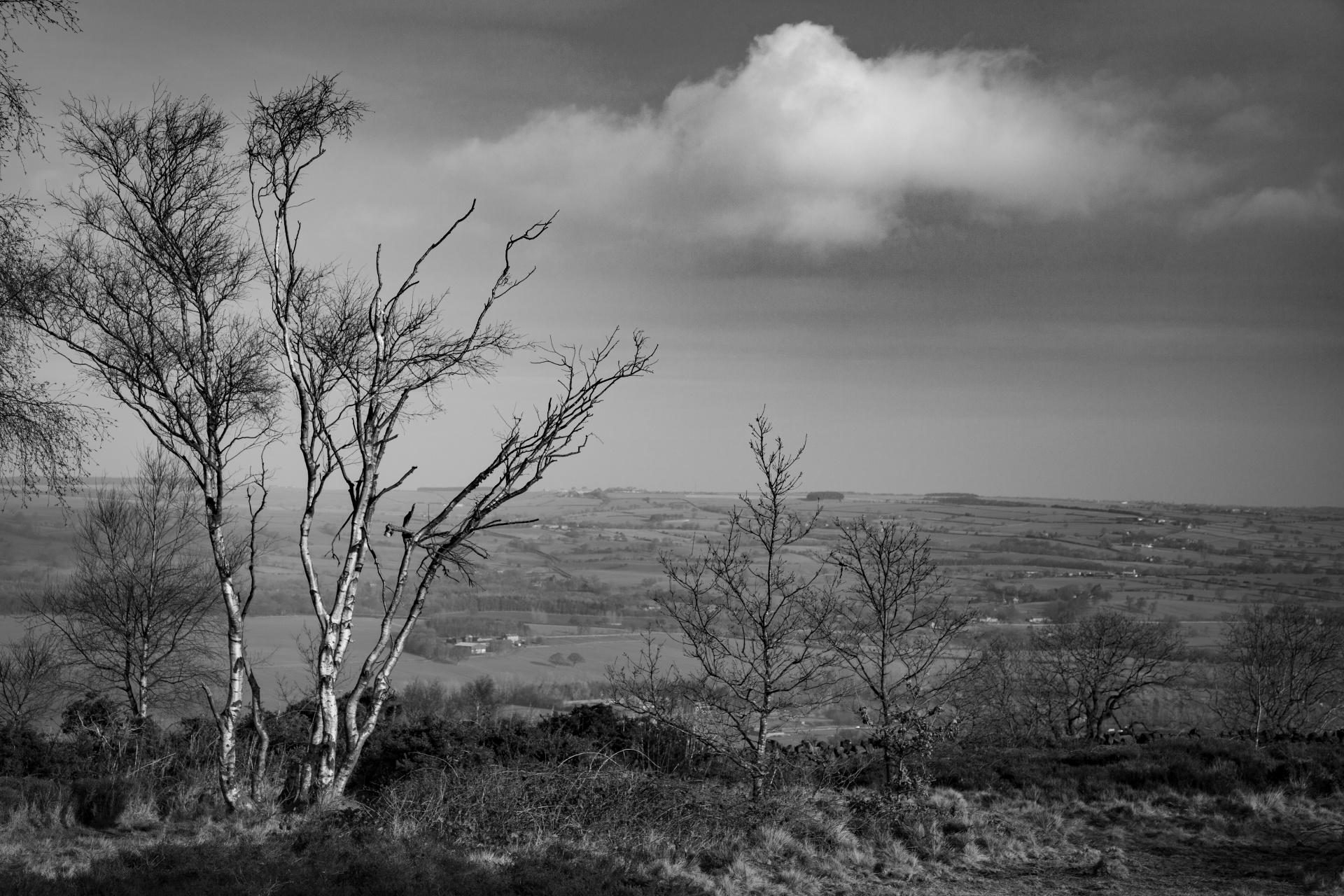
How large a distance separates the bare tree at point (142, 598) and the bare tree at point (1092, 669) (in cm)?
2240

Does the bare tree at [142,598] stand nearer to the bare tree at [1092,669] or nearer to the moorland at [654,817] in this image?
the moorland at [654,817]

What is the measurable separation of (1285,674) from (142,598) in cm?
3305

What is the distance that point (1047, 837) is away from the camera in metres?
8.09

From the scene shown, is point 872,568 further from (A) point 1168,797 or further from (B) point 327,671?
(B) point 327,671

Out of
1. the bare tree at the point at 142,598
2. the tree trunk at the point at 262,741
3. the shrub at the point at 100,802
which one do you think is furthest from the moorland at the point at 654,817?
Result: the bare tree at the point at 142,598

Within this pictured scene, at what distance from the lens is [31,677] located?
2122 centimetres

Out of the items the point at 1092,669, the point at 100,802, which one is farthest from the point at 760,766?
the point at 1092,669

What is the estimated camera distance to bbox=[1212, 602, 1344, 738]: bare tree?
25.6 m

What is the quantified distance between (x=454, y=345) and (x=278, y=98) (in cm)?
252

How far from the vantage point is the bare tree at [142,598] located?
1880cm

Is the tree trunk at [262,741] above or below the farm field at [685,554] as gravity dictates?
above

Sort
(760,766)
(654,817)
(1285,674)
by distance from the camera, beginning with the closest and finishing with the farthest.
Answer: (654,817) < (760,766) < (1285,674)

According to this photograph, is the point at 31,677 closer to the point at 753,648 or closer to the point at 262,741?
the point at 262,741

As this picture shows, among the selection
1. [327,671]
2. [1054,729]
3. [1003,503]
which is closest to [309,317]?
[327,671]
